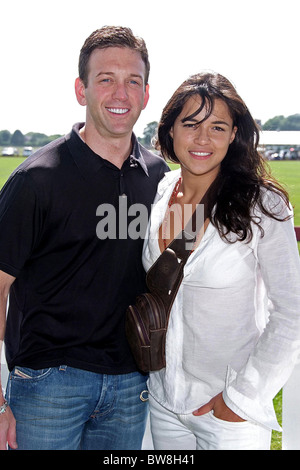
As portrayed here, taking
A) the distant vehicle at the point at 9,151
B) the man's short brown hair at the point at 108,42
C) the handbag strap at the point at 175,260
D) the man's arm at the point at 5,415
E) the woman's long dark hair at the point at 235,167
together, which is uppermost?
the distant vehicle at the point at 9,151

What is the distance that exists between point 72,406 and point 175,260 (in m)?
0.71

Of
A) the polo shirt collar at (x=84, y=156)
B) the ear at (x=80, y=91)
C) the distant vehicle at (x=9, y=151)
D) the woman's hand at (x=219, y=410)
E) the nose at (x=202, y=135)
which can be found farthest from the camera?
the distant vehicle at (x=9, y=151)

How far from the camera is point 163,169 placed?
7.98 ft

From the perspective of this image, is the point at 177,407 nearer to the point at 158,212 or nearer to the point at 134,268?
the point at 134,268

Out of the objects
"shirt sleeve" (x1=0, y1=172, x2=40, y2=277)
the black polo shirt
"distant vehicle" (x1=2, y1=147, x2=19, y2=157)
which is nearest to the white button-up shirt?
the black polo shirt

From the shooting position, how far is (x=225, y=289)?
5.98ft

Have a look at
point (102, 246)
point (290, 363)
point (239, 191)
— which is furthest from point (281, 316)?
point (102, 246)

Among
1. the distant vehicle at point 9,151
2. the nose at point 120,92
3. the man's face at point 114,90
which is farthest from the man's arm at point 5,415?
the distant vehicle at point 9,151

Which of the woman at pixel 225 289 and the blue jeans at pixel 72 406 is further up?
the woman at pixel 225 289

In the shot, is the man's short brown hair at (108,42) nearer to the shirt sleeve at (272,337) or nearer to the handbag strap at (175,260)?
the handbag strap at (175,260)

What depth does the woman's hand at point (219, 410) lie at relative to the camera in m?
1.84

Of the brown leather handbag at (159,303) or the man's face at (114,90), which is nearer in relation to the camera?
the brown leather handbag at (159,303)
